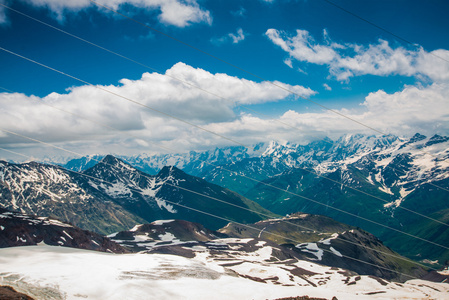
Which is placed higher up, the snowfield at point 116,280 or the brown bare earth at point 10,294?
the brown bare earth at point 10,294

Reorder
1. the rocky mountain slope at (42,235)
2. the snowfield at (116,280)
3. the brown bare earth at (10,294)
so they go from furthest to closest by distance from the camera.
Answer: the rocky mountain slope at (42,235), the snowfield at (116,280), the brown bare earth at (10,294)

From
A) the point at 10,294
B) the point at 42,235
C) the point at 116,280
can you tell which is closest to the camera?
the point at 10,294

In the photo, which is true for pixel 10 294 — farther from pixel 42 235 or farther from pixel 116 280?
pixel 42 235

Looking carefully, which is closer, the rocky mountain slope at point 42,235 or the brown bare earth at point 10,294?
the brown bare earth at point 10,294

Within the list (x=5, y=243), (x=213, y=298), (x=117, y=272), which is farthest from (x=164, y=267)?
(x=5, y=243)

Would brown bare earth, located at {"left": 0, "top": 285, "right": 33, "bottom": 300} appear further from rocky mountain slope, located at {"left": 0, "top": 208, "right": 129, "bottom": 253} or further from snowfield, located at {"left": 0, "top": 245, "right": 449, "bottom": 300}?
rocky mountain slope, located at {"left": 0, "top": 208, "right": 129, "bottom": 253}

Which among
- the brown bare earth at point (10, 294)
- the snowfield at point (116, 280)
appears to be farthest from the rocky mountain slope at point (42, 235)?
the brown bare earth at point (10, 294)

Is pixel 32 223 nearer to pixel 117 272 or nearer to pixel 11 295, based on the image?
pixel 117 272

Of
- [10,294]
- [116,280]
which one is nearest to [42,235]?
[116,280]

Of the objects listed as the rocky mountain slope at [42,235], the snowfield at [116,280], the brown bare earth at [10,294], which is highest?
the brown bare earth at [10,294]

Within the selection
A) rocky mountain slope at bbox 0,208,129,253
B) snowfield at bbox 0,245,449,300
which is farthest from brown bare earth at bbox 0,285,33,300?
rocky mountain slope at bbox 0,208,129,253

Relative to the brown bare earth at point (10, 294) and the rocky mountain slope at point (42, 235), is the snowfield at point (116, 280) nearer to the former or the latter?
the brown bare earth at point (10, 294)

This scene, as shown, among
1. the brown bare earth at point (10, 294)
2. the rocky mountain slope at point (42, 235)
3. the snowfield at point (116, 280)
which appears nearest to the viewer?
the brown bare earth at point (10, 294)
